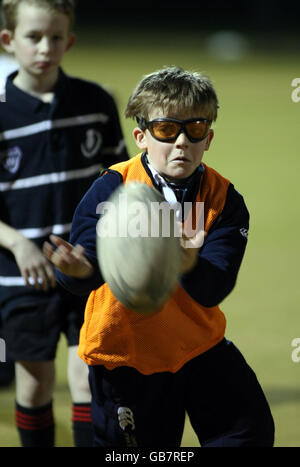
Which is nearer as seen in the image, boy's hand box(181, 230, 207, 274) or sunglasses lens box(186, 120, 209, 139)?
boy's hand box(181, 230, 207, 274)

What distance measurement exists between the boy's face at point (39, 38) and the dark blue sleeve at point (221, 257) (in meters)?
1.09

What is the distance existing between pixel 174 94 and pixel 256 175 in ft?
18.4

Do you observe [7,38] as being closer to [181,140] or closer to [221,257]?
[181,140]

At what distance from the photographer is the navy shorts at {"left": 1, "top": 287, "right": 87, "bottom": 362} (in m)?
3.25

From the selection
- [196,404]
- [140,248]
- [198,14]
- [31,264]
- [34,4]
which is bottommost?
[196,404]

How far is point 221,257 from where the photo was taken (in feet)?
7.59

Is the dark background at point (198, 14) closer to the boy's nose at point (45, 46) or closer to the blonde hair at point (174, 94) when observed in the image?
the boy's nose at point (45, 46)

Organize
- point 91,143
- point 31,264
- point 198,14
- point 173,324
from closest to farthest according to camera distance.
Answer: point 173,324 < point 31,264 < point 91,143 < point 198,14

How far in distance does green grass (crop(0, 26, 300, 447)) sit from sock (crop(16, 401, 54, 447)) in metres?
0.22

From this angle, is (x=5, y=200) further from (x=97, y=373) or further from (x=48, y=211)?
(x=97, y=373)
